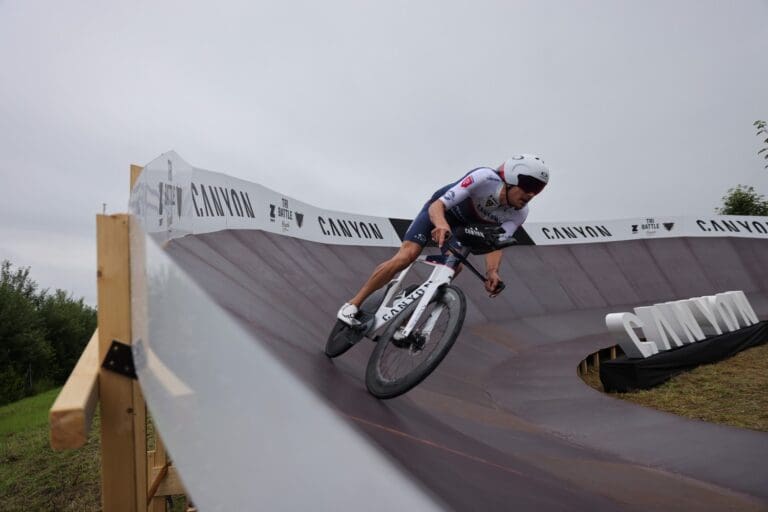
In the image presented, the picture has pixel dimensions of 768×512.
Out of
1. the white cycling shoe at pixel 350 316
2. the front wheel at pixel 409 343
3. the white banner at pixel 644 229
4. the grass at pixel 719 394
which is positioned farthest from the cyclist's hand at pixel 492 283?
the white banner at pixel 644 229

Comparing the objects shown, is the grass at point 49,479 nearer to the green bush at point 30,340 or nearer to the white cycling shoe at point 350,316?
the white cycling shoe at point 350,316

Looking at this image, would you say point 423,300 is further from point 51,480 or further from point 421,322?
point 51,480

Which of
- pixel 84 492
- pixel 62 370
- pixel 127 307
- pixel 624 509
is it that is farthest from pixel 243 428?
pixel 62 370

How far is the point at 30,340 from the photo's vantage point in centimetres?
4650

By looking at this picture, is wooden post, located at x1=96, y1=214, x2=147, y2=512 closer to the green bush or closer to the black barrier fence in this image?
the black barrier fence

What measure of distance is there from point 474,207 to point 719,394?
5.37 meters

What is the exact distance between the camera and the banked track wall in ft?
3.37

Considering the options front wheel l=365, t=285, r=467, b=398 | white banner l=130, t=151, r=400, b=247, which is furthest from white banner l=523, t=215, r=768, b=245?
front wheel l=365, t=285, r=467, b=398

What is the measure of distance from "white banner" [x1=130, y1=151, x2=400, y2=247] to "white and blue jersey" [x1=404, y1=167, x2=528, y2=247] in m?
2.28

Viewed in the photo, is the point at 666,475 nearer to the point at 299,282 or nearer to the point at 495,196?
the point at 495,196

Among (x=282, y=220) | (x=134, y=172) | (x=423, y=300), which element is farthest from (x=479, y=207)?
(x=282, y=220)

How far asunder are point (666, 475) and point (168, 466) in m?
4.45

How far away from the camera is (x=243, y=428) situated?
42.1 inches

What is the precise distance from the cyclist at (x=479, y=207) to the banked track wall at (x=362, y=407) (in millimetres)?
1206
